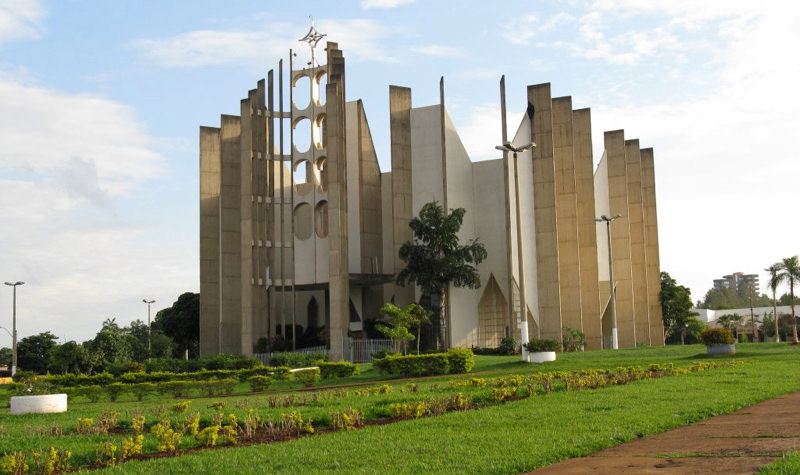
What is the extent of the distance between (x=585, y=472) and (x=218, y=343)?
42.2m

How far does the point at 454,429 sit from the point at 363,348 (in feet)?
103

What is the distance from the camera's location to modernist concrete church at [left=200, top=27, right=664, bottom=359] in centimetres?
4422

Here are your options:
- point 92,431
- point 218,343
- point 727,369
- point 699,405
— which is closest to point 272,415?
point 92,431

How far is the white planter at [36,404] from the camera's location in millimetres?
17656

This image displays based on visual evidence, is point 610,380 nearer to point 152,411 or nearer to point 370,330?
point 152,411

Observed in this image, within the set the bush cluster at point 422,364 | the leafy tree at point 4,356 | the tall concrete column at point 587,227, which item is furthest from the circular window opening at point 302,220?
the leafy tree at point 4,356

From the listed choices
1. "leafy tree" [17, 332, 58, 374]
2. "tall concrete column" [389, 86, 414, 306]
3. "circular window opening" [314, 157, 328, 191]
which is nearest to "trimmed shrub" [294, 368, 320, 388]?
"tall concrete column" [389, 86, 414, 306]

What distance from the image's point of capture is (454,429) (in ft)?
38.0

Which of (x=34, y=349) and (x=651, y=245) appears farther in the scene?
(x=34, y=349)

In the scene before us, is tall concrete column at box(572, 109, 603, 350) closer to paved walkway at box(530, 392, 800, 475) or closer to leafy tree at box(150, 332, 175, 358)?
leafy tree at box(150, 332, 175, 358)

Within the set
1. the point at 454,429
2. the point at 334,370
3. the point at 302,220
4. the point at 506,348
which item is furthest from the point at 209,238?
the point at 454,429

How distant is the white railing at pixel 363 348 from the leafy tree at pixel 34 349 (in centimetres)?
2698

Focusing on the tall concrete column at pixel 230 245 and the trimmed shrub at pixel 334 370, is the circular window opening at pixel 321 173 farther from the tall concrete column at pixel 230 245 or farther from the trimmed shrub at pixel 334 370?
the trimmed shrub at pixel 334 370

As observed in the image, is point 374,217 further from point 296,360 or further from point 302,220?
point 296,360
